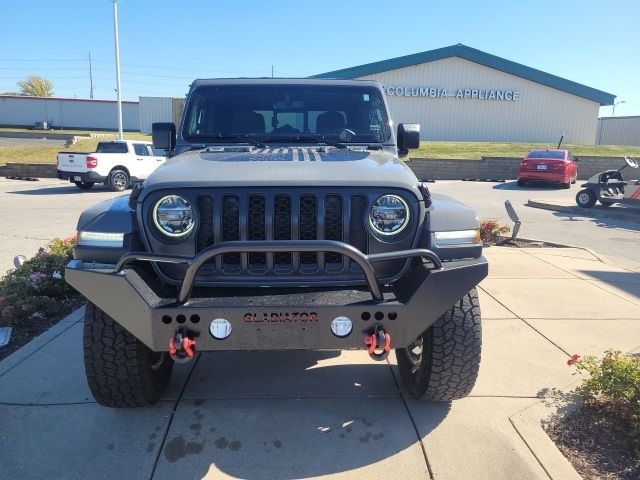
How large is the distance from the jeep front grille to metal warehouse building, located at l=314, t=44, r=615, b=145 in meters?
30.8

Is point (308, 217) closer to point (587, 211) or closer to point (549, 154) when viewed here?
point (587, 211)

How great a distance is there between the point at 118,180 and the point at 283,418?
15.6 meters

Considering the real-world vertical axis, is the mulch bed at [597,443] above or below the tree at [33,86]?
below

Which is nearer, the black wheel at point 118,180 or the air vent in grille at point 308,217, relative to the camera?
the air vent in grille at point 308,217

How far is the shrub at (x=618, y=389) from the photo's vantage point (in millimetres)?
2799

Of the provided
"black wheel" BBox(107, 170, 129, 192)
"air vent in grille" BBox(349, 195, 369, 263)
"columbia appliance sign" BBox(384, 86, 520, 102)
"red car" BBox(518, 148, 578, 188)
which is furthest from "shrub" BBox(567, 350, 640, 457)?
"columbia appliance sign" BBox(384, 86, 520, 102)

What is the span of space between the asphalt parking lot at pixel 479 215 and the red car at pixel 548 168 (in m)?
0.83

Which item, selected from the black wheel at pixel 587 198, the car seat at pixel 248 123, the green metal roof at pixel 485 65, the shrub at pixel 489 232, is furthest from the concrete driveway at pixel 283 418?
the green metal roof at pixel 485 65

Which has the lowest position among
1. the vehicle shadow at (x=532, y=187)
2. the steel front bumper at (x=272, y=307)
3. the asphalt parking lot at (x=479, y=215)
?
the asphalt parking lot at (x=479, y=215)

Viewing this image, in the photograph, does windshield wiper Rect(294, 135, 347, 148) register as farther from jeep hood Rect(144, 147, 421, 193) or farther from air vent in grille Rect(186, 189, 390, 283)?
air vent in grille Rect(186, 189, 390, 283)

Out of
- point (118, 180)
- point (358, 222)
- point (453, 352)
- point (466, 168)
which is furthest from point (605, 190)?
point (118, 180)

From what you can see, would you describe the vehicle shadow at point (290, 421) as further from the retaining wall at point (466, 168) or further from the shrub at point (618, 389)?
the retaining wall at point (466, 168)

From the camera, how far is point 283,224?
2646 millimetres

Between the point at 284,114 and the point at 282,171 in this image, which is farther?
the point at 284,114
